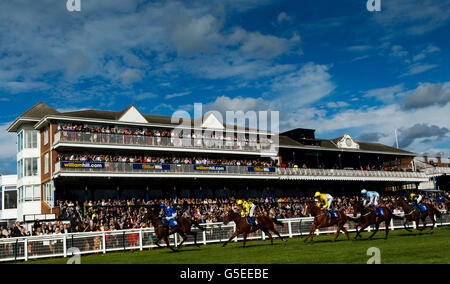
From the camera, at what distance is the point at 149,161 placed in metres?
36.7

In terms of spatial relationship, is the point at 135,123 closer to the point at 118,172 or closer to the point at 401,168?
the point at 118,172

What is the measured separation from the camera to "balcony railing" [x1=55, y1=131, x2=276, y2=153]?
112 ft

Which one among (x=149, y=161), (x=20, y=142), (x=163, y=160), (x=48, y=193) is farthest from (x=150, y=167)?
(x=20, y=142)

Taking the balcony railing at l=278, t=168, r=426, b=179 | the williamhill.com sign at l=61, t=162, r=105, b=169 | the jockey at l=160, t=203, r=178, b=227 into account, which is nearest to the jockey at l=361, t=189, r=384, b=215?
the jockey at l=160, t=203, r=178, b=227

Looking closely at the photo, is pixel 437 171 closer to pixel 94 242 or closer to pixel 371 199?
pixel 371 199

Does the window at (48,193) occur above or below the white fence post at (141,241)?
above

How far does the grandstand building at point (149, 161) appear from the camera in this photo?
34.7m

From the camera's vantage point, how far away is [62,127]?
34750 millimetres

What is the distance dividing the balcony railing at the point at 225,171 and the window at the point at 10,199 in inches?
652

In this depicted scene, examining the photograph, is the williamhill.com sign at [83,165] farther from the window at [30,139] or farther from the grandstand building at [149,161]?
the window at [30,139]

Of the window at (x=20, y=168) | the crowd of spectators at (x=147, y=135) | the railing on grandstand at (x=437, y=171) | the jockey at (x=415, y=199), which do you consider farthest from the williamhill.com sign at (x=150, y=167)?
the railing on grandstand at (x=437, y=171)

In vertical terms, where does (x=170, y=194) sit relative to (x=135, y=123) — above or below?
below
